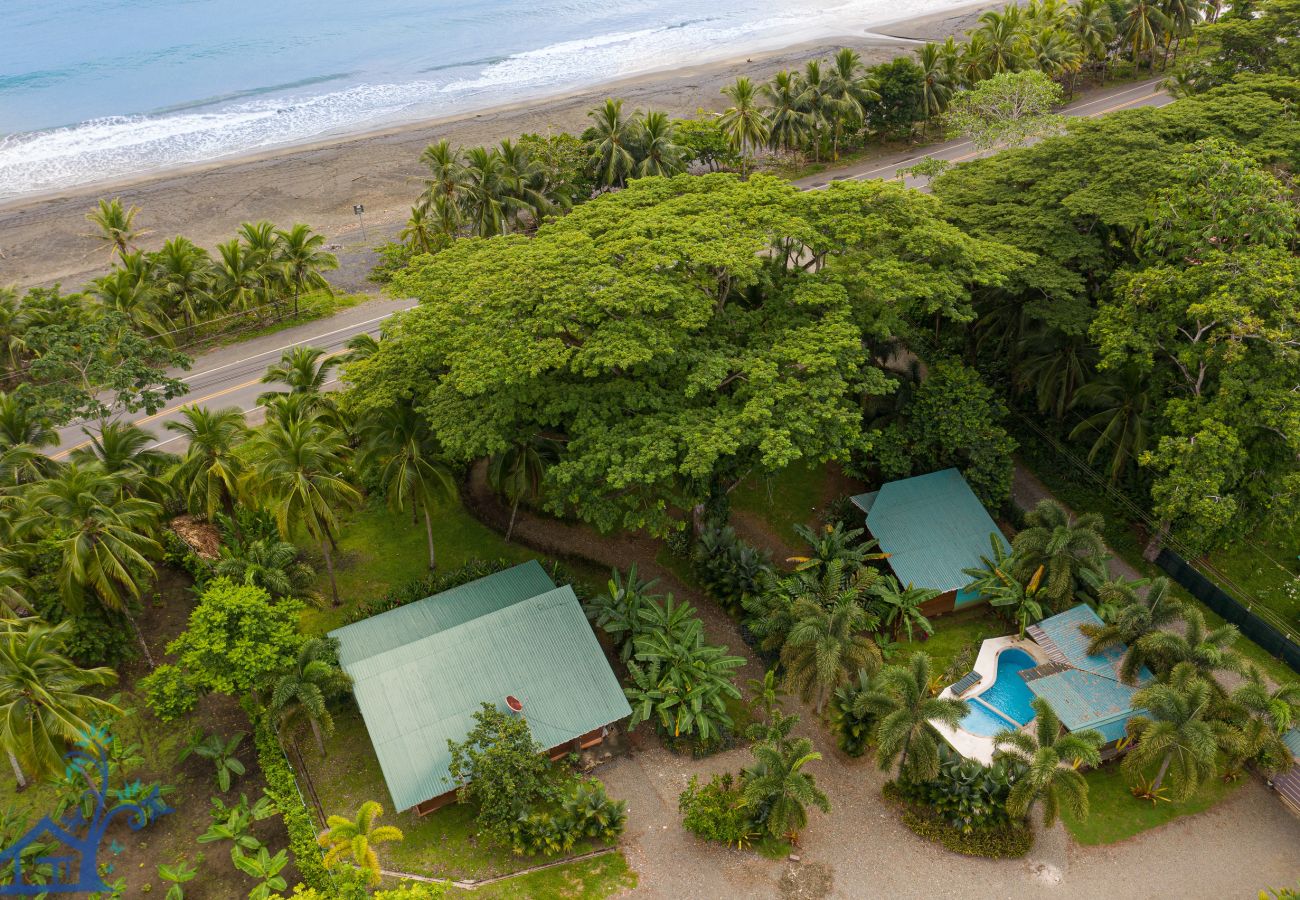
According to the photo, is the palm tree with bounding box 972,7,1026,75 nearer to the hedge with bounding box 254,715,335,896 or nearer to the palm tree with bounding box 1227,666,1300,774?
the palm tree with bounding box 1227,666,1300,774

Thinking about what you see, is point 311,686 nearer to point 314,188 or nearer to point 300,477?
point 300,477

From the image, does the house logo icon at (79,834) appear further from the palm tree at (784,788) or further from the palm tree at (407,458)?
the palm tree at (784,788)

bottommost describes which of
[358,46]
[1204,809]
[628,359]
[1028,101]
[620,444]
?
[1204,809]

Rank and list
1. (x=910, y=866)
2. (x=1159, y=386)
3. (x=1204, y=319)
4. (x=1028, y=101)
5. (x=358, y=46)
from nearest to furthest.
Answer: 1. (x=910, y=866)
2. (x=1204, y=319)
3. (x=1159, y=386)
4. (x=1028, y=101)
5. (x=358, y=46)

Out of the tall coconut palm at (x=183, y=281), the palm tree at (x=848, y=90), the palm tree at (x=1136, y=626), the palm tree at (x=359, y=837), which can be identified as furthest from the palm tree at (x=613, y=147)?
the palm tree at (x=359, y=837)

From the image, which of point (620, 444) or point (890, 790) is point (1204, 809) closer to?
point (890, 790)

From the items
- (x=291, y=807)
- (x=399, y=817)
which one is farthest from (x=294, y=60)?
(x=399, y=817)

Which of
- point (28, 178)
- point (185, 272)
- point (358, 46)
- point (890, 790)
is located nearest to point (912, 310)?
point (890, 790)
